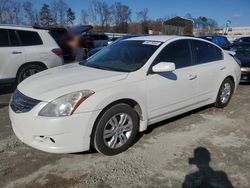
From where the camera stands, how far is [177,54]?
4.61 meters

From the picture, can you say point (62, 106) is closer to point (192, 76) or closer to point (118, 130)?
point (118, 130)

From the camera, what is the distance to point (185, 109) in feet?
15.7

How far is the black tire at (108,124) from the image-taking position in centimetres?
348

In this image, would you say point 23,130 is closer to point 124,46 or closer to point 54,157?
point 54,157

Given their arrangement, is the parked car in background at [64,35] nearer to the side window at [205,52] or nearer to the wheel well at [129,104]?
the side window at [205,52]

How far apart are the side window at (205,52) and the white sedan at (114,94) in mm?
21

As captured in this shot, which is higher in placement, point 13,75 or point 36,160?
point 13,75

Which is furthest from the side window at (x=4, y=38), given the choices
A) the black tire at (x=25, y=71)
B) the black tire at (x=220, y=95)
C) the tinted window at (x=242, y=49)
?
the tinted window at (x=242, y=49)

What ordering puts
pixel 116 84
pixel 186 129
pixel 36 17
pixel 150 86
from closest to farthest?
pixel 116 84 < pixel 150 86 < pixel 186 129 < pixel 36 17

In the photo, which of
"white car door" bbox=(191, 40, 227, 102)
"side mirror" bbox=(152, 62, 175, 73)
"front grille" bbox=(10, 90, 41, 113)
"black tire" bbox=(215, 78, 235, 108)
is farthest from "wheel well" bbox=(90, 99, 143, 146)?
"black tire" bbox=(215, 78, 235, 108)

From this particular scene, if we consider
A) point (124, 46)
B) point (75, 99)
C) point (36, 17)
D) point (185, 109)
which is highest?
point (36, 17)

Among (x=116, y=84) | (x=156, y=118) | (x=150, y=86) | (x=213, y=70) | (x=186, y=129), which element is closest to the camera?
(x=116, y=84)

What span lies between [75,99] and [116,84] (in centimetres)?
63

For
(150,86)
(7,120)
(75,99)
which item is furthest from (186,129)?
(7,120)
